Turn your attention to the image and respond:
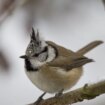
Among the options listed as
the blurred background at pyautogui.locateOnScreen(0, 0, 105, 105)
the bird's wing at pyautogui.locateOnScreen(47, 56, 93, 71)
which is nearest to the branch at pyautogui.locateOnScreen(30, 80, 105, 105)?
the blurred background at pyautogui.locateOnScreen(0, 0, 105, 105)

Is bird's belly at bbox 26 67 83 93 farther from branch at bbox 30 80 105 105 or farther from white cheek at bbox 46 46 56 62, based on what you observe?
branch at bbox 30 80 105 105

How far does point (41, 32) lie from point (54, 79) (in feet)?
0.34

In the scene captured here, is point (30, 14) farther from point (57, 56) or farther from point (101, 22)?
point (101, 22)

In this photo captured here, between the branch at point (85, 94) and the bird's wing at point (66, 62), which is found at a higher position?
the branch at point (85, 94)

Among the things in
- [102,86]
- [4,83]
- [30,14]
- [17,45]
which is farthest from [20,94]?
[102,86]

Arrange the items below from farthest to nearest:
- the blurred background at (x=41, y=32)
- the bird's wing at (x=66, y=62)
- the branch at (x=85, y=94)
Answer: the bird's wing at (x=66, y=62) → the blurred background at (x=41, y=32) → the branch at (x=85, y=94)

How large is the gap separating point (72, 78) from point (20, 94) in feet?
0.53

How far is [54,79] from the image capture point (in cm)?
92

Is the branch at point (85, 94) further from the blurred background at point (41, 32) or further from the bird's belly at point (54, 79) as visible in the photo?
the bird's belly at point (54, 79)

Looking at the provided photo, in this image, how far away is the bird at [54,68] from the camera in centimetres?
89

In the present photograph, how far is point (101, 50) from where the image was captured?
3.83 ft

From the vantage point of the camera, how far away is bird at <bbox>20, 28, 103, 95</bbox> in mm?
890

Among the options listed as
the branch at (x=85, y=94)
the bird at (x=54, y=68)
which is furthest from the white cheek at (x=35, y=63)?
the branch at (x=85, y=94)

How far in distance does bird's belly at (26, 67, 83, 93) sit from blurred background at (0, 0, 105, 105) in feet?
0.07
